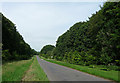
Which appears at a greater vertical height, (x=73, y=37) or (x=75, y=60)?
(x=73, y=37)

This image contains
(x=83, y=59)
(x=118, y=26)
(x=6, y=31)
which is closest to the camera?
(x=118, y=26)

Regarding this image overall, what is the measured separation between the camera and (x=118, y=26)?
518 inches

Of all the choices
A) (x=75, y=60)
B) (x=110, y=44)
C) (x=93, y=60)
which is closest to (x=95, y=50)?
(x=93, y=60)

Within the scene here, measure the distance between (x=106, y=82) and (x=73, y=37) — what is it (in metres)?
22.6

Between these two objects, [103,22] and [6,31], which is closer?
[103,22]

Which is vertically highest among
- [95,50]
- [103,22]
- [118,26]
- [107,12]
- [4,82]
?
[107,12]

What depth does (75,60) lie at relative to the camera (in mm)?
24484

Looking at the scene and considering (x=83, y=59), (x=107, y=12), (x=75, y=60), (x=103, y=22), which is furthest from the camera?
(x=75, y=60)

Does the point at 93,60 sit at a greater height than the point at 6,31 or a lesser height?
lesser

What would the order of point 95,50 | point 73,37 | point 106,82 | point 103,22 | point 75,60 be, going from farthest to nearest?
point 73,37 < point 75,60 < point 95,50 < point 103,22 < point 106,82

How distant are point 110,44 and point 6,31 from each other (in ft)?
84.9

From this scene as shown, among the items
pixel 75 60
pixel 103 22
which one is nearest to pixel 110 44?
pixel 103 22

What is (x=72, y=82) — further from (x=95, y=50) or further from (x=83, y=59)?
(x=83, y=59)

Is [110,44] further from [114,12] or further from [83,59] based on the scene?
[83,59]
